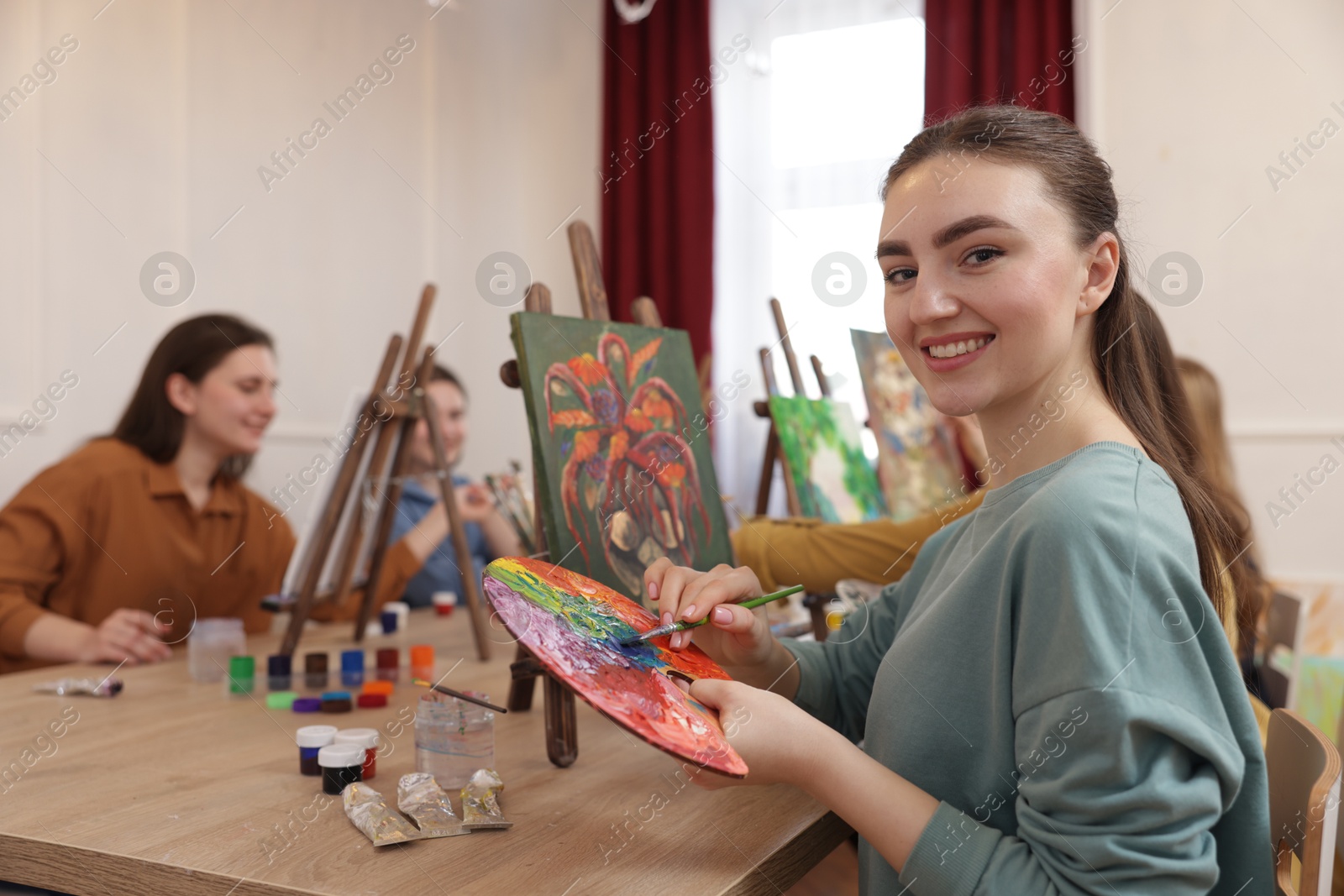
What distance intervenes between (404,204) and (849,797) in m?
4.10

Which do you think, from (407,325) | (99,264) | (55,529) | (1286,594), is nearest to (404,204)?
(407,325)

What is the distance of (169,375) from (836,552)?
1.81m

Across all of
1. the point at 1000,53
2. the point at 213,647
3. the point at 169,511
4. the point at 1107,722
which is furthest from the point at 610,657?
the point at 1000,53

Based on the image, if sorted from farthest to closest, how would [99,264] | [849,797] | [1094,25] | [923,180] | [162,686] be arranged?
[1094,25] → [99,264] → [162,686] → [923,180] → [849,797]

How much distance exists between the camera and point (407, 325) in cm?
457

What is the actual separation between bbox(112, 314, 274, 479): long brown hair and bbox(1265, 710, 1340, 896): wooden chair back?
8.26 feet

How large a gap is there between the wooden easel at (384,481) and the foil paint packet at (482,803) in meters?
0.95

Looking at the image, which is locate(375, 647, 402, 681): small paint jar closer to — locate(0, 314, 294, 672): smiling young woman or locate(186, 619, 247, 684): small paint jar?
locate(186, 619, 247, 684): small paint jar

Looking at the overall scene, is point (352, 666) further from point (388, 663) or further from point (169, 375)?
point (169, 375)

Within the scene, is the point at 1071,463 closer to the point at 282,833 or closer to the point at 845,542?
the point at 282,833

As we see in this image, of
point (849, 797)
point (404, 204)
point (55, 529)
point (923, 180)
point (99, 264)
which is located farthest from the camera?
point (404, 204)

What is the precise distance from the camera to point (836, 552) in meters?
2.12

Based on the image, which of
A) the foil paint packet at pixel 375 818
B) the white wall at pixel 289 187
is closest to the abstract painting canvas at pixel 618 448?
the foil paint packet at pixel 375 818

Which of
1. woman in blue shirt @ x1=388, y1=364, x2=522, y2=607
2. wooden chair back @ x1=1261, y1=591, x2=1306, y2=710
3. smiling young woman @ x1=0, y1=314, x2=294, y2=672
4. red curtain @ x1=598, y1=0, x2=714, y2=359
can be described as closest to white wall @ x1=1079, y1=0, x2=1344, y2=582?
wooden chair back @ x1=1261, y1=591, x2=1306, y2=710
